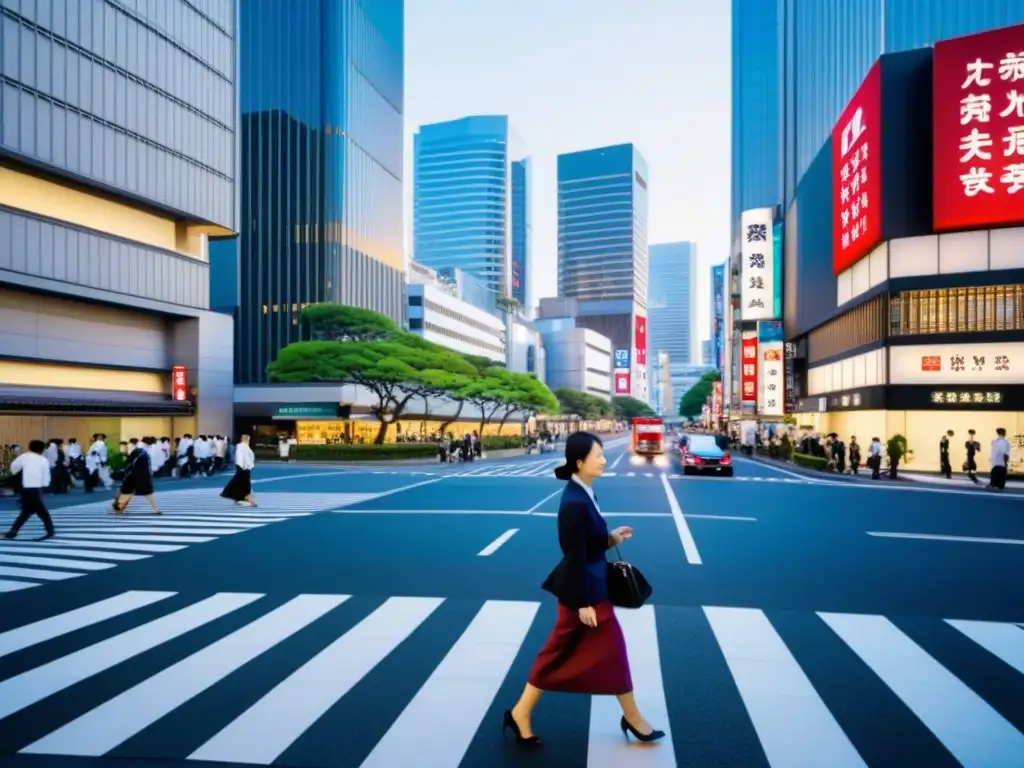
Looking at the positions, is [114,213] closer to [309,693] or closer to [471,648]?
[471,648]

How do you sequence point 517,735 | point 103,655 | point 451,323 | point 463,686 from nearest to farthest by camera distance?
point 517,735, point 463,686, point 103,655, point 451,323

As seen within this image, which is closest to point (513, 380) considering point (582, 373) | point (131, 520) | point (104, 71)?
point (104, 71)

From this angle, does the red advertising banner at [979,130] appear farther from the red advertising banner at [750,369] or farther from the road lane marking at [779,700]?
the road lane marking at [779,700]

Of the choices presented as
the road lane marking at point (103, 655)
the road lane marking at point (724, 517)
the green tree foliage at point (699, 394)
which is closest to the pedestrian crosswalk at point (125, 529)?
the road lane marking at point (103, 655)

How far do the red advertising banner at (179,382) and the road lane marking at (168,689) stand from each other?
109ft

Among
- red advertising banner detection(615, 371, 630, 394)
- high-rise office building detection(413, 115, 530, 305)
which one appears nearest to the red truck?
high-rise office building detection(413, 115, 530, 305)

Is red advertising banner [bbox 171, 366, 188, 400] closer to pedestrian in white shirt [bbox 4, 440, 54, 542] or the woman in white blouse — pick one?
the woman in white blouse

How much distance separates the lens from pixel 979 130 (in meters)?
31.5

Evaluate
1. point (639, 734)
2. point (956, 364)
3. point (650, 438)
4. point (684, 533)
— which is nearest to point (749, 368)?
point (650, 438)

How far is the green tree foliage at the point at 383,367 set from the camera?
141 ft

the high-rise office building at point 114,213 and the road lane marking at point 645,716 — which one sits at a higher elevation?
the high-rise office building at point 114,213

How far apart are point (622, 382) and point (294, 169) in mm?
131955

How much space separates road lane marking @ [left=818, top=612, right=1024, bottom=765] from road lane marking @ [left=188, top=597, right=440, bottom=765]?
3115 mm

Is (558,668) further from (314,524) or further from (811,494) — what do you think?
(811,494)
